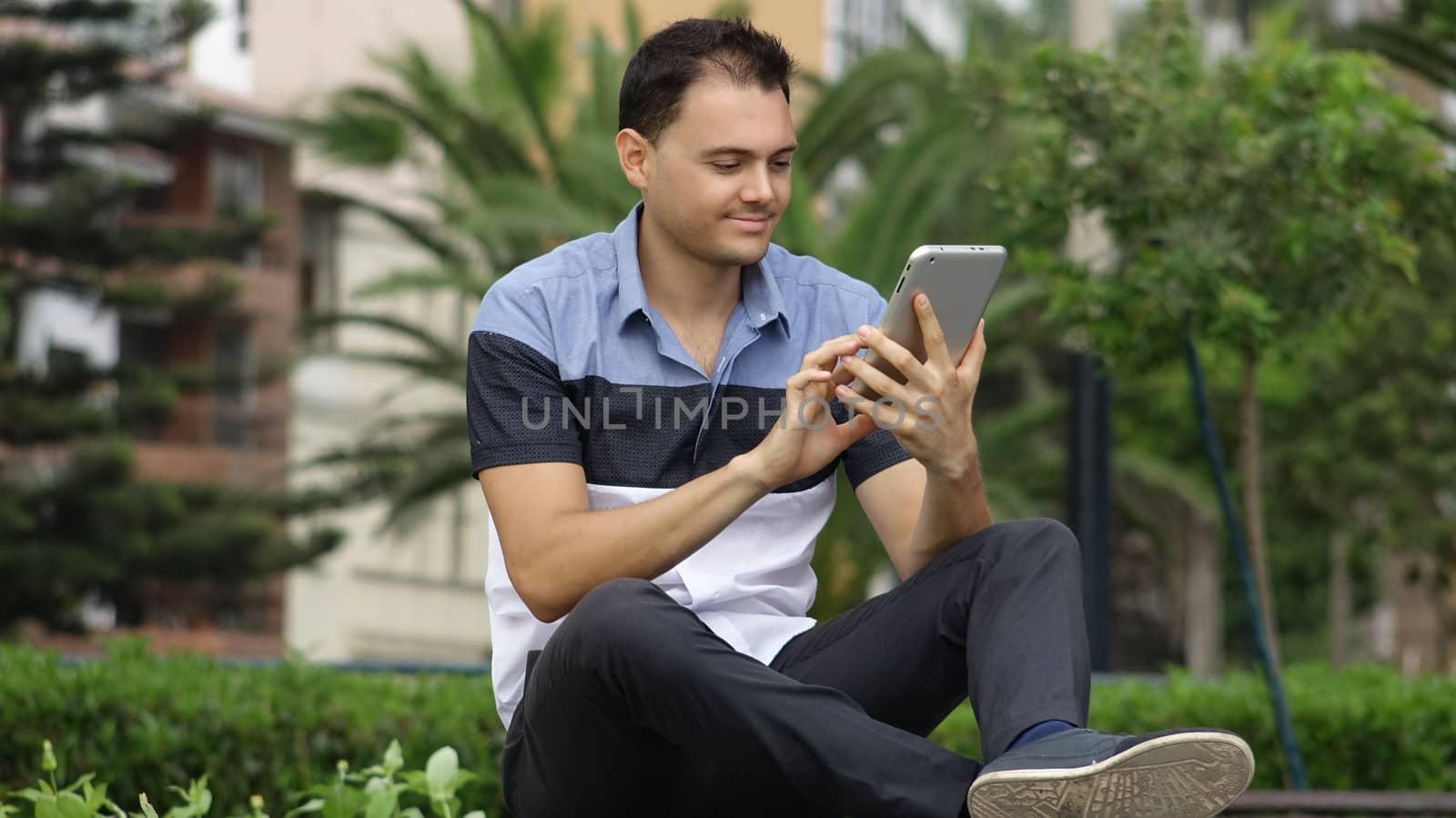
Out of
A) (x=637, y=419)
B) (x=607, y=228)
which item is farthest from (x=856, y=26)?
(x=637, y=419)

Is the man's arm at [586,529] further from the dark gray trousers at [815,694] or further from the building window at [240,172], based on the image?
the building window at [240,172]

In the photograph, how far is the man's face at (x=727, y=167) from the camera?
293cm

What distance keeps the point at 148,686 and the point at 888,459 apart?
2291mm

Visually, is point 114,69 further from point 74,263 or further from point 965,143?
point 965,143

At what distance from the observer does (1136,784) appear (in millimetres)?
2357

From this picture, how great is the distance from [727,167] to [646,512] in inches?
21.9

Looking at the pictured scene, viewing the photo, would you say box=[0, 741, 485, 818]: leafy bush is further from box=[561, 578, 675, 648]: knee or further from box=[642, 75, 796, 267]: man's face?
box=[642, 75, 796, 267]: man's face

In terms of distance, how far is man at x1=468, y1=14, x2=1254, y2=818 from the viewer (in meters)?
2.52

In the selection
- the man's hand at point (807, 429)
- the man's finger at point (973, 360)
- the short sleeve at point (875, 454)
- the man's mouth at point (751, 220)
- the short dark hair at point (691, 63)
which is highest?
the short dark hair at point (691, 63)

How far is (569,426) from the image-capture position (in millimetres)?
2916

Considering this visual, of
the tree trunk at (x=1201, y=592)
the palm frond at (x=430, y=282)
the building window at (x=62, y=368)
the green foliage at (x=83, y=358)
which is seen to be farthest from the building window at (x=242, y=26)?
the tree trunk at (x=1201, y=592)

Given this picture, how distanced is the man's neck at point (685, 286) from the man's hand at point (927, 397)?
37 centimetres

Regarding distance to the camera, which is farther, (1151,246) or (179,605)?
(179,605)

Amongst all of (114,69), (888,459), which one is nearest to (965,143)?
(114,69)
